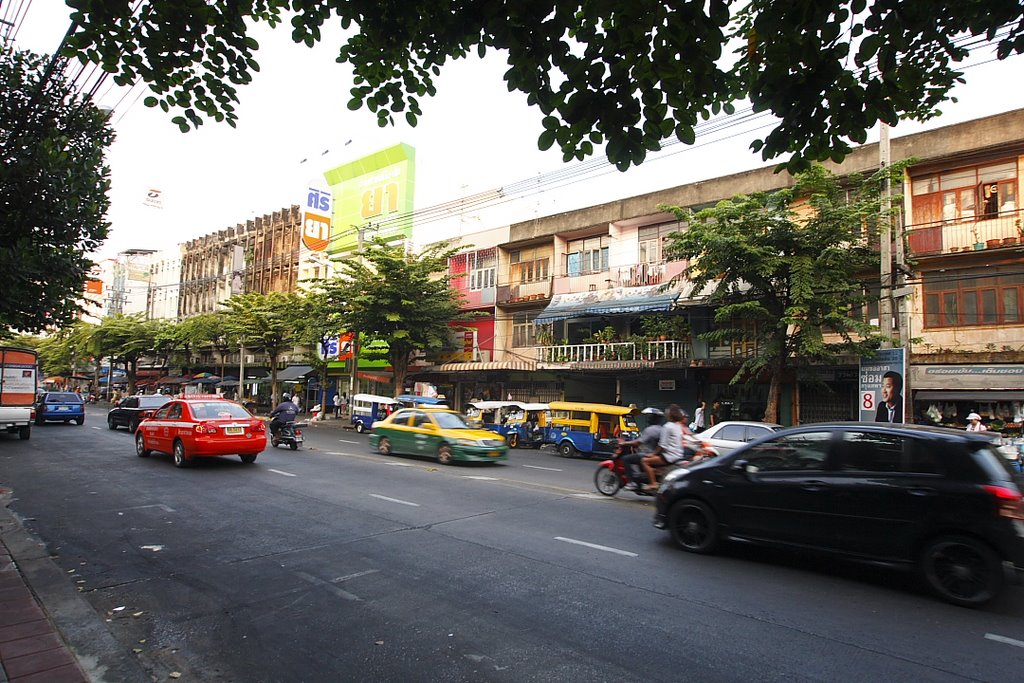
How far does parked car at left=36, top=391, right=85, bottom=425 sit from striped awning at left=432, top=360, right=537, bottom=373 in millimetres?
16113

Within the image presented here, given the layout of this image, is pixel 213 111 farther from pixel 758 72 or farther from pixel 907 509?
pixel 907 509

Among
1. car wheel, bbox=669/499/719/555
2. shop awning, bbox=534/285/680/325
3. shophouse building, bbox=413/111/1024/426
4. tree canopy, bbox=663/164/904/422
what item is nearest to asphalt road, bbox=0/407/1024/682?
car wheel, bbox=669/499/719/555

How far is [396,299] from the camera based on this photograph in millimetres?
27422

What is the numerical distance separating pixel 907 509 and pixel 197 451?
12.7 metres

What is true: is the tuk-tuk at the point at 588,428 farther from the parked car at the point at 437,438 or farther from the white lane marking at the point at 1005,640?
the white lane marking at the point at 1005,640

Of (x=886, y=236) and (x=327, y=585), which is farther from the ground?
(x=886, y=236)

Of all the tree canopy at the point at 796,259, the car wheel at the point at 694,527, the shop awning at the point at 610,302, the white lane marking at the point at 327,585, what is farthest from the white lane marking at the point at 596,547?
the shop awning at the point at 610,302

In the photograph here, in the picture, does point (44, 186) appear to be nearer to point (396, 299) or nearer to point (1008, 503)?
point (1008, 503)

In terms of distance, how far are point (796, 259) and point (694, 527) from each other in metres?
11.8

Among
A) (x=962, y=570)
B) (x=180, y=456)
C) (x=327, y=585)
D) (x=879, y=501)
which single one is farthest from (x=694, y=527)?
(x=180, y=456)

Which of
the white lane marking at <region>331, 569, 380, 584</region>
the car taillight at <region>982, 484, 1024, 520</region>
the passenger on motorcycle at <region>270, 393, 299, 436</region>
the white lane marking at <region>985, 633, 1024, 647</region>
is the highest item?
the car taillight at <region>982, 484, 1024, 520</region>

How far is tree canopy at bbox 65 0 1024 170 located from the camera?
180 inches

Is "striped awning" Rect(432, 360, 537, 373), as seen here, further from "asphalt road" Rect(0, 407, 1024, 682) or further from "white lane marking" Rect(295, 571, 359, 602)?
"white lane marking" Rect(295, 571, 359, 602)

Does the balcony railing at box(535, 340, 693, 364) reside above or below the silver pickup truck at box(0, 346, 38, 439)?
above
